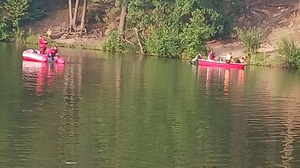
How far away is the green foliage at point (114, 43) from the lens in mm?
67562

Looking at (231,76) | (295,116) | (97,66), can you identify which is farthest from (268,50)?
(295,116)

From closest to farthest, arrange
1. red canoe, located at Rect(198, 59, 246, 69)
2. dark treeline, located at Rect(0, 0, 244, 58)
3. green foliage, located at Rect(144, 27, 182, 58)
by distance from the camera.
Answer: red canoe, located at Rect(198, 59, 246, 69)
green foliage, located at Rect(144, 27, 182, 58)
dark treeline, located at Rect(0, 0, 244, 58)

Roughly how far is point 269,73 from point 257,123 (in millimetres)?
26037

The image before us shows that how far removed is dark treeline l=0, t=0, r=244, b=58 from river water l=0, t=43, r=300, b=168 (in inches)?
759

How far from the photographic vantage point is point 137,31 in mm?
67625

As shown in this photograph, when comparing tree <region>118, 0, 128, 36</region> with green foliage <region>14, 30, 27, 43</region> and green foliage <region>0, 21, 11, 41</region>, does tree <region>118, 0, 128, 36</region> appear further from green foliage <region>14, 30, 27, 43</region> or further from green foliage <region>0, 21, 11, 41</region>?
green foliage <region>0, 21, 11, 41</region>

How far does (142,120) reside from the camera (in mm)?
25453

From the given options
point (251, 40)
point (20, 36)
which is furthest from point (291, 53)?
point (20, 36)

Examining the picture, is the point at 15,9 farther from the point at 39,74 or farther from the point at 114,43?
the point at 39,74

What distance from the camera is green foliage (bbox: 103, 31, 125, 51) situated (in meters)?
67.6

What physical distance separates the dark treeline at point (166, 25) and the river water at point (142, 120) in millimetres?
19290

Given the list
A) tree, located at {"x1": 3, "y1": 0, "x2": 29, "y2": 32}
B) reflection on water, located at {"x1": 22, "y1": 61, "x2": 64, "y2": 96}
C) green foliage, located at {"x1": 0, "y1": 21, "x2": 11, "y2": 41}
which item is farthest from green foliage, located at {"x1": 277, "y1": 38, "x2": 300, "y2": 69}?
green foliage, located at {"x1": 0, "y1": 21, "x2": 11, "y2": 41}

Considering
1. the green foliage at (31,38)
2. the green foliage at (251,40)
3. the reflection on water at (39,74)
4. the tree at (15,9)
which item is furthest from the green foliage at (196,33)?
the reflection on water at (39,74)

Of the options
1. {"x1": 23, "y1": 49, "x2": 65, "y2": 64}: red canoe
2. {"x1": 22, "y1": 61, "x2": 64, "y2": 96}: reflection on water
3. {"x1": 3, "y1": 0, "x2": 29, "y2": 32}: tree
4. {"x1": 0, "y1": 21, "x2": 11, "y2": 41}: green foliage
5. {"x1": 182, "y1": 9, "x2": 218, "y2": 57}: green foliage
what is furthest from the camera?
{"x1": 3, "y1": 0, "x2": 29, "y2": 32}: tree
